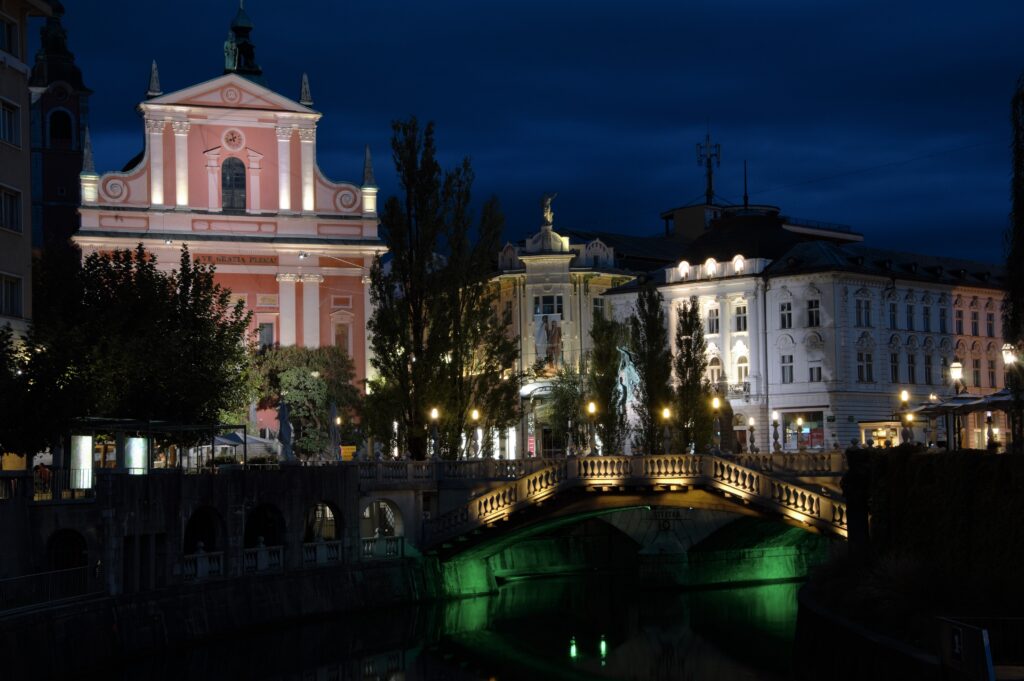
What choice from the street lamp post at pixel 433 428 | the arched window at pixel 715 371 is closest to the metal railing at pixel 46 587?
the street lamp post at pixel 433 428

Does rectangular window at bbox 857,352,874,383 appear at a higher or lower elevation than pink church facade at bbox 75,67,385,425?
lower

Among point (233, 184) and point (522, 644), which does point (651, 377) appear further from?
point (233, 184)

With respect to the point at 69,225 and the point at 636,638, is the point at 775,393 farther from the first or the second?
the point at 69,225

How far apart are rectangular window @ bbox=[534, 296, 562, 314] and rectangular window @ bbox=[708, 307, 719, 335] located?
8.72 meters

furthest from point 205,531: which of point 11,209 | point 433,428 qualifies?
point 11,209

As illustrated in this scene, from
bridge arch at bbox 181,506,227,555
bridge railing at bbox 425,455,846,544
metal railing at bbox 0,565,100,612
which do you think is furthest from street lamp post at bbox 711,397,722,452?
metal railing at bbox 0,565,100,612

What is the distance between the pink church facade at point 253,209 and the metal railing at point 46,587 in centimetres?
4318

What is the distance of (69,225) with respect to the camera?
374 ft

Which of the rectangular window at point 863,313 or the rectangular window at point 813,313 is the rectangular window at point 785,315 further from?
the rectangular window at point 863,313

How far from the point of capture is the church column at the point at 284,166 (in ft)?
290

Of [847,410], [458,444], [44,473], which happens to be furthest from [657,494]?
[847,410]

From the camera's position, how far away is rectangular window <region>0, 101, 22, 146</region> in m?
53.3

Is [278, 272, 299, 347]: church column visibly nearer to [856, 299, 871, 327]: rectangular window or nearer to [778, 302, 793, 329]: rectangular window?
[778, 302, 793, 329]: rectangular window

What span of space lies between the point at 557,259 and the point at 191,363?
131 feet
